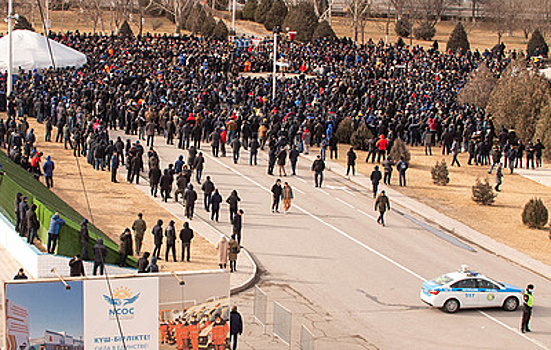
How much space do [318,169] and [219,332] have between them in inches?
652

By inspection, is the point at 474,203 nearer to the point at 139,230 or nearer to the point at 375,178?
the point at 375,178

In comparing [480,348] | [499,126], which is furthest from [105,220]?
[499,126]

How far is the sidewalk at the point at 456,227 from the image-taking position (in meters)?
25.3

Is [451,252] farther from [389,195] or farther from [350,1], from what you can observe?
[350,1]

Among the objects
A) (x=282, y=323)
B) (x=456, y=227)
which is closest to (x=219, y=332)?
(x=282, y=323)

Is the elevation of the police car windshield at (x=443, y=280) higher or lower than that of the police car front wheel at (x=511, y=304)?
higher

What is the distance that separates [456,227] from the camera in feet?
92.9

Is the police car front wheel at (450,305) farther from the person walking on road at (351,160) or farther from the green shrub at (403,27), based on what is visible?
the green shrub at (403,27)

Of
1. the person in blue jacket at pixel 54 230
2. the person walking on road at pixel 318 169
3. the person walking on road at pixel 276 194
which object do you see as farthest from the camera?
the person walking on road at pixel 318 169

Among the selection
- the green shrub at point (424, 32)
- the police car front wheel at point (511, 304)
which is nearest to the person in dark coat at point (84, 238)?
the police car front wheel at point (511, 304)

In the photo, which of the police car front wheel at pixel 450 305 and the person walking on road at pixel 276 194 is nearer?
the police car front wheel at pixel 450 305

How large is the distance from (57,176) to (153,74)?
19.2 m

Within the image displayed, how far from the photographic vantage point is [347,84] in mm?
50406

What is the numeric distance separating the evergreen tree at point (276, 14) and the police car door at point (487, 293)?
6591cm
